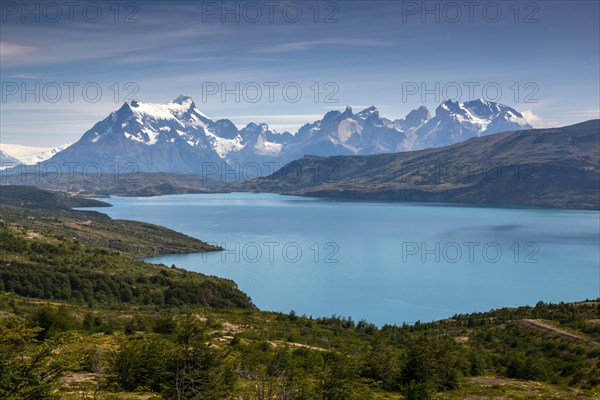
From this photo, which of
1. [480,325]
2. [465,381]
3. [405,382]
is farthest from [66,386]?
[480,325]

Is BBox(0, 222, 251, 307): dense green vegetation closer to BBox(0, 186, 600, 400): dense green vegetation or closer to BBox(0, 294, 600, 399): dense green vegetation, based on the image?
BBox(0, 186, 600, 400): dense green vegetation

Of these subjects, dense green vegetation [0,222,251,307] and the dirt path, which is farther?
dense green vegetation [0,222,251,307]

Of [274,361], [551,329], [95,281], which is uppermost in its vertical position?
[274,361]

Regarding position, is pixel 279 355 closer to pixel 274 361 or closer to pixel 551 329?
pixel 274 361

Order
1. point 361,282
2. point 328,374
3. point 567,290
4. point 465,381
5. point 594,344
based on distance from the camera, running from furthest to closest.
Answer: point 361,282 → point 567,290 → point 594,344 → point 465,381 → point 328,374

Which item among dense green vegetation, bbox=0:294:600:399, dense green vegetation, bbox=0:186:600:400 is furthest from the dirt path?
dense green vegetation, bbox=0:294:600:399

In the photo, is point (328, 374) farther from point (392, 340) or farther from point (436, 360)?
point (392, 340)

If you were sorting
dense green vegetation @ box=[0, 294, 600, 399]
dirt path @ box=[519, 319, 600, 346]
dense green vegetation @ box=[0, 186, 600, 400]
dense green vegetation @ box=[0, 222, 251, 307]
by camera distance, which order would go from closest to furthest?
1. dense green vegetation @ box=[0, 294, 600, 399]
2. dense green vegetation @ box=[0, 186, 600, 400]
3. dirt path @ box=[519, 319, 600, 346]
4. dense green vegetation @ box=[0, 222, 251, 307]

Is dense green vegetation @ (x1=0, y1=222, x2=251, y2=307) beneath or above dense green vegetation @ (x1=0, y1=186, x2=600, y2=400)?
beneath

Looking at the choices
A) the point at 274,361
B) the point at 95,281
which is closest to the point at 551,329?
the point at 274,361
